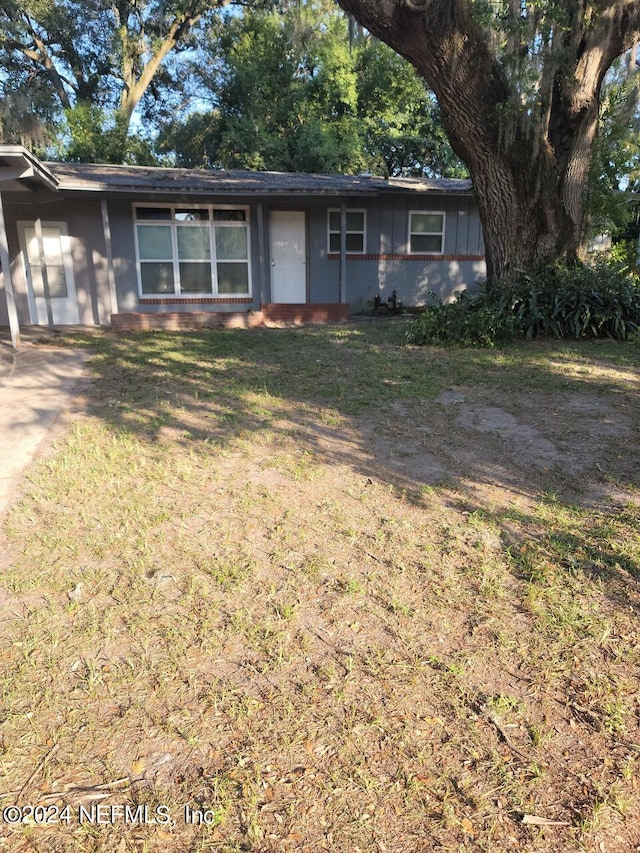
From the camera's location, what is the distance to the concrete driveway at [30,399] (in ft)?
14.8

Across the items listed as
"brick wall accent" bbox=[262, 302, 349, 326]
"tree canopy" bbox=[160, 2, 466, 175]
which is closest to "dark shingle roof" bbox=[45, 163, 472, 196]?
"brick wall accent" bbox=[262, 302, 349, 326]

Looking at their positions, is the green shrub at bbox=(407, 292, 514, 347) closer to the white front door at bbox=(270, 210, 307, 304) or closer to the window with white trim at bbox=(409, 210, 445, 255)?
the white front door at bbox=(270, 210, 307, 304)

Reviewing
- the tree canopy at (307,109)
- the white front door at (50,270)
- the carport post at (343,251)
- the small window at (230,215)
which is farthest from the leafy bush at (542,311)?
the tree canopy at (307,109)

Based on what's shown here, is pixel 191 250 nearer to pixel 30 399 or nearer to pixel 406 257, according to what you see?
pixel 406 257

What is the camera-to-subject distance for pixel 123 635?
2500 millimetres

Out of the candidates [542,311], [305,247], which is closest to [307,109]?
[305,247]

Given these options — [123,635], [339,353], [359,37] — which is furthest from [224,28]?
[123,635]

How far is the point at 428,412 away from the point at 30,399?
4.18 metres

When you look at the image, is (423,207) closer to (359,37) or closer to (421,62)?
(359,37)

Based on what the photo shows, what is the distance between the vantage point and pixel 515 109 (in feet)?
27.9

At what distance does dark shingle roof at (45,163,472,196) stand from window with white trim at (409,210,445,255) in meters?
0.73

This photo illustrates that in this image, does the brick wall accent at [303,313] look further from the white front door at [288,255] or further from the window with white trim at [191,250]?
the window with white trim at [191,250]

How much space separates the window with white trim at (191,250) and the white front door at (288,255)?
Result: 702mm

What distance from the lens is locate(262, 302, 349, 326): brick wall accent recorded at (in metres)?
13.4
